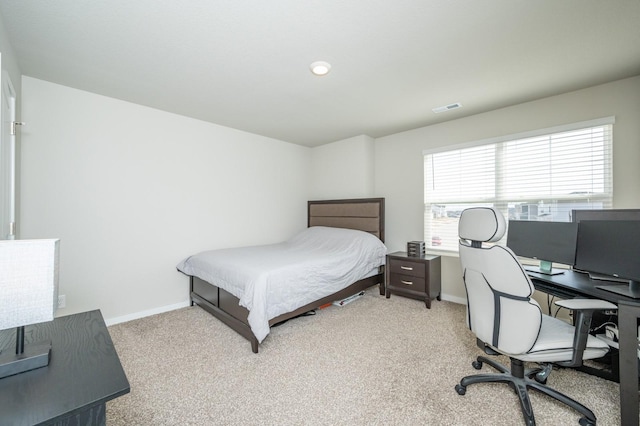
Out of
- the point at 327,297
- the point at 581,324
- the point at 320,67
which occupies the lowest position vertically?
the point at 327,297

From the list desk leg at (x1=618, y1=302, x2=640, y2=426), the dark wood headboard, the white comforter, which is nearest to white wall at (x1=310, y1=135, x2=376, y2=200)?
the dark wood headboard

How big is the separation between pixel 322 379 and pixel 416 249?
2.25m

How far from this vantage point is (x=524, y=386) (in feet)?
5.51

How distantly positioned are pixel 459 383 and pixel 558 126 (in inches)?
111

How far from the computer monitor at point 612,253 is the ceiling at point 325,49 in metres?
1.37

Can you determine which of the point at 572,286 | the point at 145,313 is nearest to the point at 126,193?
the point at 145,313

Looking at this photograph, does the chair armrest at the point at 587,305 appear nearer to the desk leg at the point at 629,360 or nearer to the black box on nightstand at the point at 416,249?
the desk leg at the point at 629,360

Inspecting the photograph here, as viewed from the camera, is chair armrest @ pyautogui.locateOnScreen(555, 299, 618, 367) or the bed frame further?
the bed frame

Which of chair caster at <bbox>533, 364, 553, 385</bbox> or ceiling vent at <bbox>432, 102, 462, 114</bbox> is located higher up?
ceiling vent at <bbox>432, 102, 462, 114</bbox>

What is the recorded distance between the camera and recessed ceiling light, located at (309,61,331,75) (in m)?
2.23

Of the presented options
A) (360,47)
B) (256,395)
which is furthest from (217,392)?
(360,47)

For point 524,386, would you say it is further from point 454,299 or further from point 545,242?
point 454,299

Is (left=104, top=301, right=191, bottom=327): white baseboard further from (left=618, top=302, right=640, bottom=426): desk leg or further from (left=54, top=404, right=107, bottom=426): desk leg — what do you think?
(left=618, top=302, right=640, bottom=426): desk leg

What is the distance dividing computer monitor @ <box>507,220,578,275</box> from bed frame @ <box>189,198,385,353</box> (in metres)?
1.77
